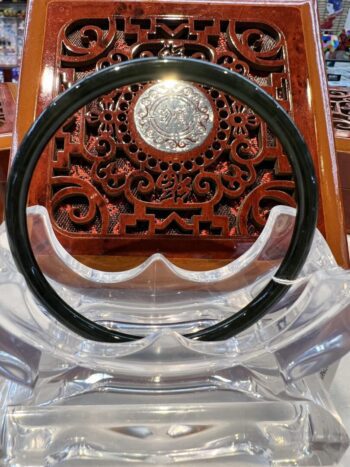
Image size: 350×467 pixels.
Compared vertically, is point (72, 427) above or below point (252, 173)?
below

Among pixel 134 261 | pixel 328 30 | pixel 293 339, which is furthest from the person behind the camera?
pixel 328 30

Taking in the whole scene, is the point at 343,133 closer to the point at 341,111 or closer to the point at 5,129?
the point at 341,111

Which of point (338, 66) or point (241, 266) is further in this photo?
point (338, 66)

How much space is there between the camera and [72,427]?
0.38m

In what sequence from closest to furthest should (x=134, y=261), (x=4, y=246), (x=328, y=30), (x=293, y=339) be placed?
(x=293, y=339)
(x=4, y=246)
(x=134, y=261)
(x=328, y=30)

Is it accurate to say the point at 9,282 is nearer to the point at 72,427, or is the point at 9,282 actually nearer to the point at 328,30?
the point at 72,427

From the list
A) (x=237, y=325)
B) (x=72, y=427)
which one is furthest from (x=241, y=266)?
(x=72, y=427)

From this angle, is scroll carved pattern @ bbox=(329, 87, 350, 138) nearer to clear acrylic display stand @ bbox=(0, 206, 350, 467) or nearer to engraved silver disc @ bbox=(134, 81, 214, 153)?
engraved silver disc @ bbox=(134, 81, 214, 153)

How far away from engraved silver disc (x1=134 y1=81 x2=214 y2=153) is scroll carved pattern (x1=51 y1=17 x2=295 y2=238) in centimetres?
1

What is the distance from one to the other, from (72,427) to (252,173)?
1.37 feet

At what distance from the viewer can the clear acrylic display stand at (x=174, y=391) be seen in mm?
347

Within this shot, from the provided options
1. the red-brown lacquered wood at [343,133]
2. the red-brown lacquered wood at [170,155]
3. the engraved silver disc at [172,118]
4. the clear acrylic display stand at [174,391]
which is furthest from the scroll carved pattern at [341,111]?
the clear acrylic display stand at [174,391]

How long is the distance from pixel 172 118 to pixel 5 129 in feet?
1.05

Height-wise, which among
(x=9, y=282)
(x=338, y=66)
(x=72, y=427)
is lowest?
(x=72, y=427)
